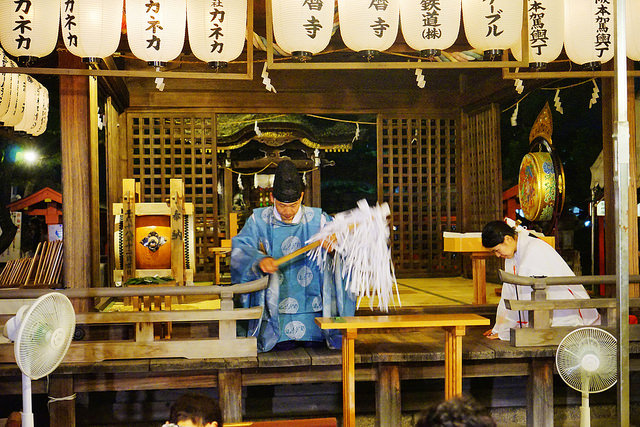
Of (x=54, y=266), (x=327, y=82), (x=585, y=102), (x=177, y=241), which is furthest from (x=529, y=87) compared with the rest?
(x=54, y=266)

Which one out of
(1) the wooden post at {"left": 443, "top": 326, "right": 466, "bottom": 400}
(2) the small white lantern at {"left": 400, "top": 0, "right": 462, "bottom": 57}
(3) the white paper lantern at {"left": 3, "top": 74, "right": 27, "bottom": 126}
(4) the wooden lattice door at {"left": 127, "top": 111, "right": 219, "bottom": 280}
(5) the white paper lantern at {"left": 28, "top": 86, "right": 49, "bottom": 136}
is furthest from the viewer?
(4) the wooden lattice door at {"left": 127, "top": 111, "right": 219, "bottom": 280}

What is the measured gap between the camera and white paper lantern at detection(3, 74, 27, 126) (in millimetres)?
8062

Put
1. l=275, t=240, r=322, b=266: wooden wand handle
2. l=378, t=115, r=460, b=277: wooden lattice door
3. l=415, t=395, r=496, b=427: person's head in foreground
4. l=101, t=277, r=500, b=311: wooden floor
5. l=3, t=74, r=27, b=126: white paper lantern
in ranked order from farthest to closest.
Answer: l=378, t=115, r=460, b=277: wooden lattice door, l=101, t=277, r=500, b=311: wooden floor, l=3, t=74, r=27, b=126: white paper lantern, l=275, t=240, r=322, b=266: wooden wand handle, l=415, t=395, r=496, b=427: person's head in foreground

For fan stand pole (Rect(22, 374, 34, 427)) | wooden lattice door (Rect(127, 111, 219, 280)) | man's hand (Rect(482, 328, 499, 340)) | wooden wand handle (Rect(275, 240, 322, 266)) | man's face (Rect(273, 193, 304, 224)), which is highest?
wooden lattice door (Rect(127, 111, 219, 280))

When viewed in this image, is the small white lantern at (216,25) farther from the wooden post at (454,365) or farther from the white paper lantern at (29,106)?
the wooden post at (454,365)

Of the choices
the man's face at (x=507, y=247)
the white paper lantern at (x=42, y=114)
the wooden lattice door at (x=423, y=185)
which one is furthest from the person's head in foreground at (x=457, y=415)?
the wooden lattice door at (x=423, y=185)

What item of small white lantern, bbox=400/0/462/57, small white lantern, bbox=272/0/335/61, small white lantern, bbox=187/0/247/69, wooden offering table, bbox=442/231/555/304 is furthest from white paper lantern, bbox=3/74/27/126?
wooden offering table, bbox=442/231/555/304

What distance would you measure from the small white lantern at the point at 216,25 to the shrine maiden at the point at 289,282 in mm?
1441

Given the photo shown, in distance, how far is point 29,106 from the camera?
8.65 metres

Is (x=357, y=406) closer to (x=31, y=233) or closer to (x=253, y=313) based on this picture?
(x=253, y=313)

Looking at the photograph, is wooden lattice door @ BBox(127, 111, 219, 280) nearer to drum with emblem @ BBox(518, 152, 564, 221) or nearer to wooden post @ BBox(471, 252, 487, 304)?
wooden post @ BBox(471, 252, 487, 304)

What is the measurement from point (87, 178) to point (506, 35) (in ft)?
15.2

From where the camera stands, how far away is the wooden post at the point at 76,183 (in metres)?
6.92

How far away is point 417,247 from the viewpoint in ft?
44.2
